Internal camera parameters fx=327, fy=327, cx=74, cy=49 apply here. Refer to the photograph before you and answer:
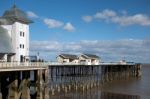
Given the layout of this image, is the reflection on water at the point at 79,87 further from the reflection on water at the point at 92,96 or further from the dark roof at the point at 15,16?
the dark roof at the point at 15,16

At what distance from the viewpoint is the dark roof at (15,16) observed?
41.5 meters

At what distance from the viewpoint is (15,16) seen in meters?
41.6

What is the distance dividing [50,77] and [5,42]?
19.4 meters

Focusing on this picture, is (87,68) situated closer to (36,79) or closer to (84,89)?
(84,89)

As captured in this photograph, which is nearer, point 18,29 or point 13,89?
point 13,89

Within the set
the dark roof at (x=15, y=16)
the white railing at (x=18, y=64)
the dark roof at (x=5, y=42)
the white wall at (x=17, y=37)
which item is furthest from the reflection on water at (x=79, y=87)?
the dark roof at (x=15, y=16)

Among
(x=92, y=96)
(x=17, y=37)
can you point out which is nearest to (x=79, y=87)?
(x=92, y=96)

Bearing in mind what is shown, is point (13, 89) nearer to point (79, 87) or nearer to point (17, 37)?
point (17, 37)

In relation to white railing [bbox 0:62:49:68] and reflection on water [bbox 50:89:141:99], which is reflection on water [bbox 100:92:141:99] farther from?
white railing [bbox 0:62:49:68]

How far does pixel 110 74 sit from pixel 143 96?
23.6 meters

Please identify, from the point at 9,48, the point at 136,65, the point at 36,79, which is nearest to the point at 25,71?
the point at 36,79

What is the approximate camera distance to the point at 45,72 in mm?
39250

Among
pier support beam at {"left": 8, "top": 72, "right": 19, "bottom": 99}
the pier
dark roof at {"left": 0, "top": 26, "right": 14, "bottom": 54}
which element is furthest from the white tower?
pier support beam at {"left": 8, "top": 72, "right": 19, "bottom": 99}

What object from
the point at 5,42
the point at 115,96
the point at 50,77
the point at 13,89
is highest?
the point at 5,42
